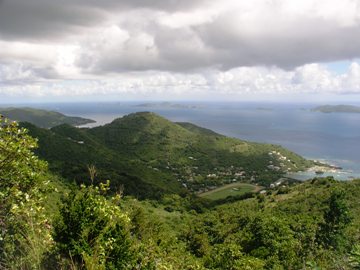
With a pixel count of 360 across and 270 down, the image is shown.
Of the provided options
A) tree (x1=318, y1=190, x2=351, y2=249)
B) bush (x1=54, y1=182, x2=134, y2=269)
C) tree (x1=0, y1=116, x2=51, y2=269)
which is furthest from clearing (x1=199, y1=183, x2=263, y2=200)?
tree (x1=0, y1=116, x2=51, y2=269)

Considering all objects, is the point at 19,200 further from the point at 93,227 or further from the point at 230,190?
the point at 230,190

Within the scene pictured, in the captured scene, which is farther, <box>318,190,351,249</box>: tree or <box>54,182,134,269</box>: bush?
<box>318,190,351,249</box>: tree

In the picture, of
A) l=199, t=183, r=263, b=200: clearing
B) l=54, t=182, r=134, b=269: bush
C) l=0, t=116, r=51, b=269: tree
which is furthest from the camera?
l=199, t=183, r=263, b=200: clearing

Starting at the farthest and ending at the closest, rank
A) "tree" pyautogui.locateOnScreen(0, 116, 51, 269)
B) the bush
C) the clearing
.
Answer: the clearing < the bush < "tree" pyautogui.locateOnScreen(0, 116, 51, 269)

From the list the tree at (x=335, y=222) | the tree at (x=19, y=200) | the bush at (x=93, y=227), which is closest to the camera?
the tree at (x=19, y=200)

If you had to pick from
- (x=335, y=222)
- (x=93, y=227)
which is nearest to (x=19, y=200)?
(x=93, y=227)

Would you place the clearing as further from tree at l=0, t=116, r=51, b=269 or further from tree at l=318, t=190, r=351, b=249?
tree at l=0, t=116, r=51, b=269

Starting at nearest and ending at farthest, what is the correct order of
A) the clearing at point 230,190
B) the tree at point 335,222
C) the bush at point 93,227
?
the bush at point 93,227 < the tree at point 335,222 < the clearing at point 230,190

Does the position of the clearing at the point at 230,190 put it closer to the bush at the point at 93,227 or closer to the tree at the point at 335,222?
the tree at the point at 335,222

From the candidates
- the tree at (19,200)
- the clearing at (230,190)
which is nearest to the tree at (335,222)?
the tree at (19,200)

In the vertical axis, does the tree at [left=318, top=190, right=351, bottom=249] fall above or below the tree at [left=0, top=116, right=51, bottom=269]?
below

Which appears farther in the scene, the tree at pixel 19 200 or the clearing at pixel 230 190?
the clearing at pixel 230 190

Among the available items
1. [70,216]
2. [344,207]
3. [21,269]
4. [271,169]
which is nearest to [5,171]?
[70,216]
